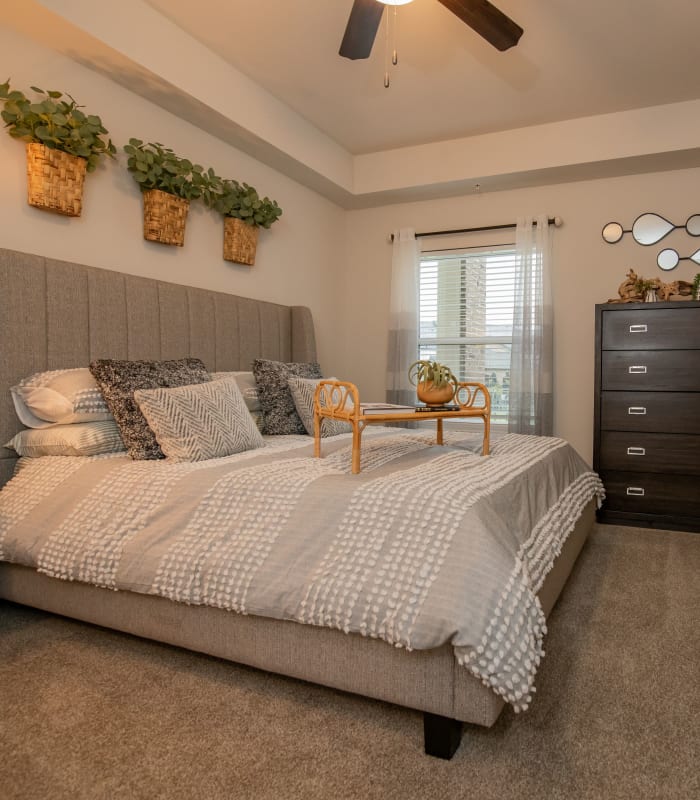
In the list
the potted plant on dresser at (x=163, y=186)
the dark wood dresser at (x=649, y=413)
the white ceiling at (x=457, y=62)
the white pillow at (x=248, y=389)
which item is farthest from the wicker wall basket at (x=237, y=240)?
the dark wood dresser at (x=649, y=413)

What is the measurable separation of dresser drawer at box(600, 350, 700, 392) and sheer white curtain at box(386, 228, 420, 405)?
4.85 ft

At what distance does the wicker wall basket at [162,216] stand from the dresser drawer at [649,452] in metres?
2.75

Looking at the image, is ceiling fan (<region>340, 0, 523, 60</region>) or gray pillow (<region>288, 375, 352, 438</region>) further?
gray pillow (<region>288, 375, 352, 438</region>)

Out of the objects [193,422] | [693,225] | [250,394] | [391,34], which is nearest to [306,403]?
[250,394]

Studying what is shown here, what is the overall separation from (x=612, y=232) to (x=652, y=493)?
1.78 metres

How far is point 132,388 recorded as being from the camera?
2352 millimetres

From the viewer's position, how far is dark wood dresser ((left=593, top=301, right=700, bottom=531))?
3574mm

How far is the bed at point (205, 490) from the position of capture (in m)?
1.46

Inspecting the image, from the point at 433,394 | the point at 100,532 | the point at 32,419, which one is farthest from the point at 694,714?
the point at 32,419

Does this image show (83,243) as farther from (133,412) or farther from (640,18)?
(640,18)

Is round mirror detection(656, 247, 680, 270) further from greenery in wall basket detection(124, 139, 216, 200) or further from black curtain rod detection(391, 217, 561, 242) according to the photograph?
greenery in wall basket detection(124, 139, 216, 200)

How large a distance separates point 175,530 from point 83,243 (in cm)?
162

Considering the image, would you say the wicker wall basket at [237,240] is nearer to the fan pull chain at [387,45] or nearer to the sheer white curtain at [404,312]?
the fan pull chain at [387,45]

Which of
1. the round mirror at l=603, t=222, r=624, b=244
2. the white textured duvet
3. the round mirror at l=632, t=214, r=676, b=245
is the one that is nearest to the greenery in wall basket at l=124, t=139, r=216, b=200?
the white textured duvet
